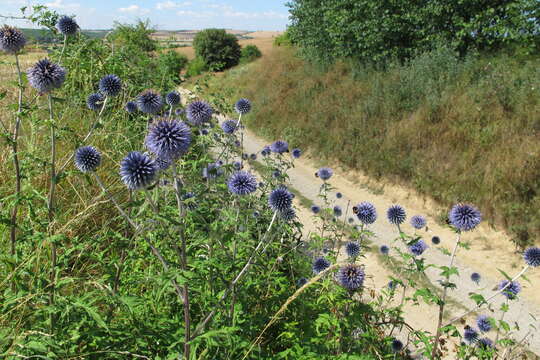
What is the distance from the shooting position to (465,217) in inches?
124

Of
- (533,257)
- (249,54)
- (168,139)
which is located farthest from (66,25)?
(249,54)

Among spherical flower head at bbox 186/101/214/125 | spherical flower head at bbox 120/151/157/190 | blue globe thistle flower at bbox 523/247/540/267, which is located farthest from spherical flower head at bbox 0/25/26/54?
blue globe thistle flower at bbox 523/247/540/267

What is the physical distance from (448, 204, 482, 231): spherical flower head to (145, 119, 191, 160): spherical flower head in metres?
2.35

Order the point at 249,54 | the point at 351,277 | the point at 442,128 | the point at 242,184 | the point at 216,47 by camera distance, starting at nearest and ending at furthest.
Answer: the point at 351,277
the point at 242,184
the point at 442,128
the point at 249,54
the point at 216,47

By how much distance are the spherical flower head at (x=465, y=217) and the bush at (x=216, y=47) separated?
28.0 meters

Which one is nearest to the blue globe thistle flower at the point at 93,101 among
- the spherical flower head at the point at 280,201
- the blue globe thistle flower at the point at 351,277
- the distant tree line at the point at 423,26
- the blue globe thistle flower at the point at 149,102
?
the blue globe thistle flower at the point at 149,102

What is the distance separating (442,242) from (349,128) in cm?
475

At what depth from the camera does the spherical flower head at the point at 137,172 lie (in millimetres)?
2109

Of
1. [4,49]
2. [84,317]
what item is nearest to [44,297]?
[84,317]

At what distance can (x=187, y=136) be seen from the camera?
219cm

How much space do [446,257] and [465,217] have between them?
3.66 meters

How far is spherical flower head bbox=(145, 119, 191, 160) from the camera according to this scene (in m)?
2.11

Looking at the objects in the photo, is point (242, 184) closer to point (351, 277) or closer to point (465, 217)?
point (351, 277)

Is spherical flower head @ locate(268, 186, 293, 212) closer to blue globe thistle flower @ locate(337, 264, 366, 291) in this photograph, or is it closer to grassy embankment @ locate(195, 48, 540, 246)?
blue globe thistle flower @ locate(337, 264, 366, 291)
